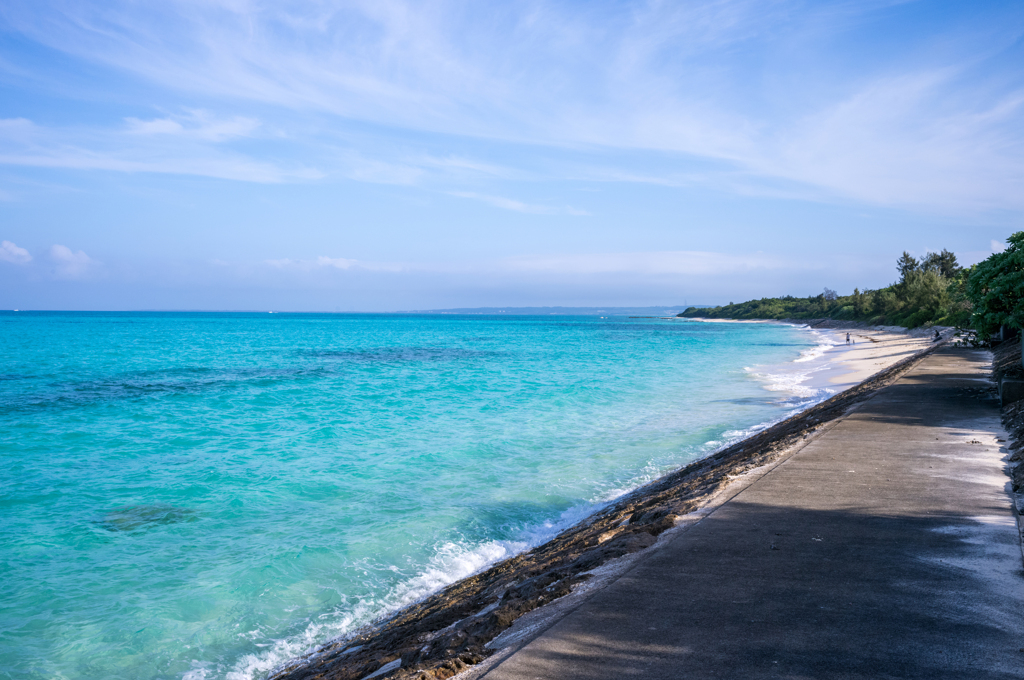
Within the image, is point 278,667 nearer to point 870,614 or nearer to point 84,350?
point 870,614

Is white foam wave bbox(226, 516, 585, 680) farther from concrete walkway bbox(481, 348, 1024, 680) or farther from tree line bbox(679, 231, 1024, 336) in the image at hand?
tree line bbox(679, 231, 1024, 336)

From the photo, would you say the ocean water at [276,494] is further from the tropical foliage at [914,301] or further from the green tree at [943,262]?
the green tree at [943,262]

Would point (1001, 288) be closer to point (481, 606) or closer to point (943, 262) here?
point (481, 606)

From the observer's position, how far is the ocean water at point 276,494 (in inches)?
273

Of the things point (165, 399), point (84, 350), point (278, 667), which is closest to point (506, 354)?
point (165, 399)

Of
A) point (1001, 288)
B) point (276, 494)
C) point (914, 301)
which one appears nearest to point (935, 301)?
point (914, 301)

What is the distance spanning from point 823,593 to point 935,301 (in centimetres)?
6352

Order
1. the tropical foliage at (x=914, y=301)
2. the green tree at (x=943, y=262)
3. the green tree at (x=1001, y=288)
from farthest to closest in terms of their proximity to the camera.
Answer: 1. the green tree at (x=943, y=262)
2. the tropical foliage at (x=914, y=301)
3. the green tree at (x=1001, y=288)

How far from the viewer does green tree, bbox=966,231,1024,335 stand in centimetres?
1271

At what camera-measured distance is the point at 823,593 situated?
4.11 meters

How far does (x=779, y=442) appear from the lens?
10328mm

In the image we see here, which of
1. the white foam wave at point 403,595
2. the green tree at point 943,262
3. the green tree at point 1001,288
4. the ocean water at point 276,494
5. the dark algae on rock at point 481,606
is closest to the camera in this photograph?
the dark algae on rock at point 481,606

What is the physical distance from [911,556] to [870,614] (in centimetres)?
126

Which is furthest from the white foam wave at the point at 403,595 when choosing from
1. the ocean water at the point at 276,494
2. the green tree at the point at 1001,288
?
the green tree at the point at 1001,288
